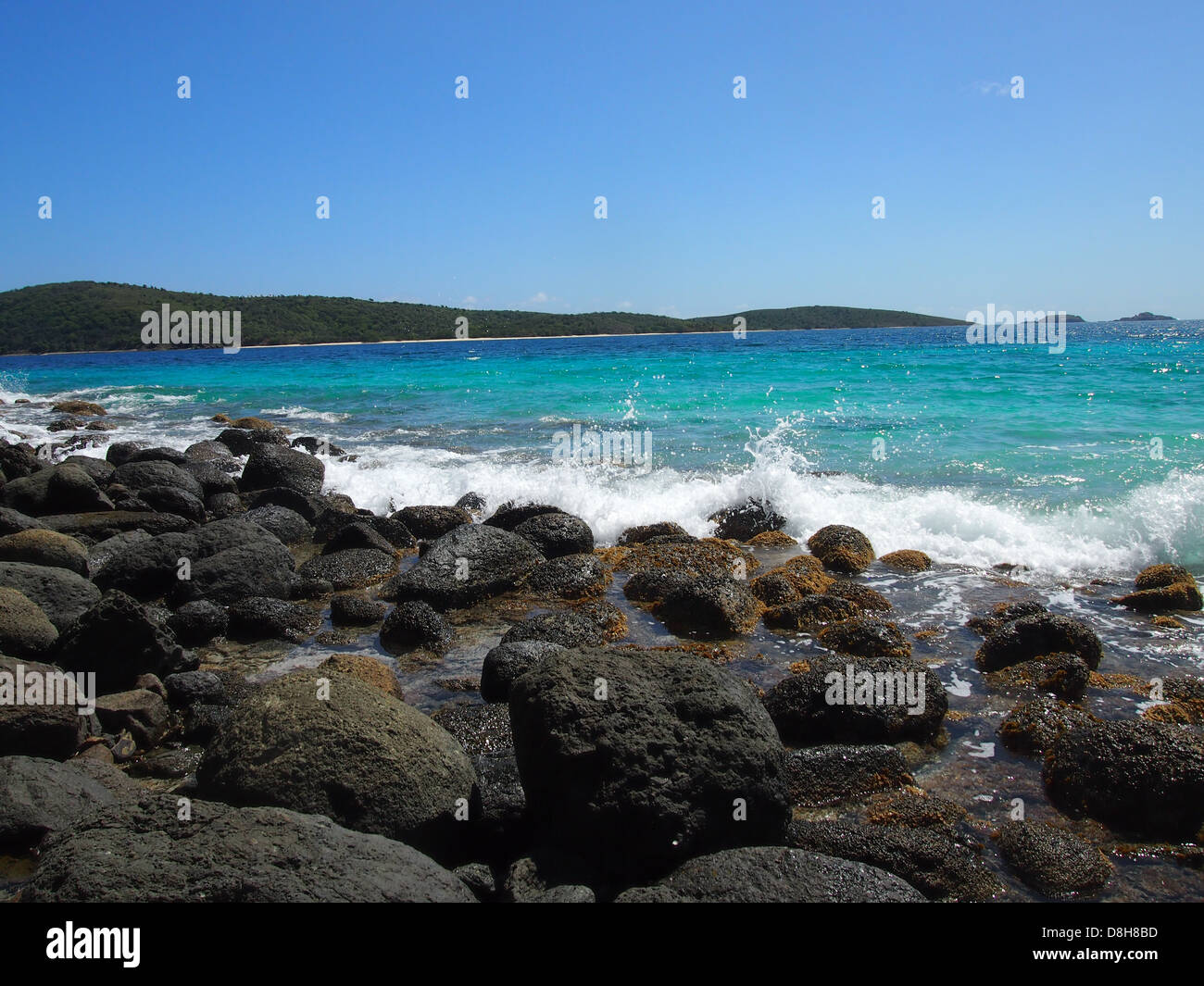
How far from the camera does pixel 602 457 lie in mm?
16000

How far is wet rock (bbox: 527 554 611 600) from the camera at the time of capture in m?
8.41

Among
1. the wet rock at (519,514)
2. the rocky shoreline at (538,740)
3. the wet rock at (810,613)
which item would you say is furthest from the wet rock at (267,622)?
the wet rock at (810,613)

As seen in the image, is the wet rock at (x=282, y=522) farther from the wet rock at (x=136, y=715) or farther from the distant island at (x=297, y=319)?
the distant island at (x=297, y=319)

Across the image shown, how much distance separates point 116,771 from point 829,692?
441cm

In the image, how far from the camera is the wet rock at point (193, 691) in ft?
19.0

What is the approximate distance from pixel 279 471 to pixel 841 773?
437 inches

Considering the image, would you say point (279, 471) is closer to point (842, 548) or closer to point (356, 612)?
point (356, 612)

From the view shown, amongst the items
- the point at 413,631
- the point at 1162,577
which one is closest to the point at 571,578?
the point at 413,631

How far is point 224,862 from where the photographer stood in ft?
9.64

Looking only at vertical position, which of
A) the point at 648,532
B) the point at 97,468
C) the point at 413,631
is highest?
the point at 97,468

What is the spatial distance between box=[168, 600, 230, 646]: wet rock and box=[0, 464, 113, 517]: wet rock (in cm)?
482

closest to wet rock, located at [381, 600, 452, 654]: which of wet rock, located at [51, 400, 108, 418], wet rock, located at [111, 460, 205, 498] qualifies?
wet rock, located at [111, 460, 205, 498]
